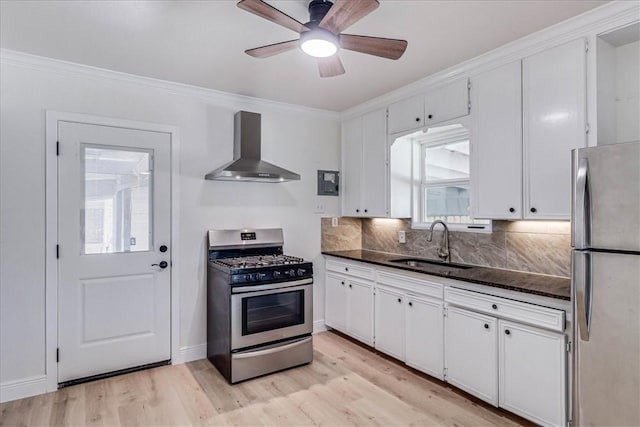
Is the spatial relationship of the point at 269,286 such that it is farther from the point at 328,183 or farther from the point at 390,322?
the point at 328,183

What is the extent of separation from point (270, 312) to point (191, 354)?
0.92 metres

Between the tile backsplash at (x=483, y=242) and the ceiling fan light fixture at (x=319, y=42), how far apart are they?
1981 mm

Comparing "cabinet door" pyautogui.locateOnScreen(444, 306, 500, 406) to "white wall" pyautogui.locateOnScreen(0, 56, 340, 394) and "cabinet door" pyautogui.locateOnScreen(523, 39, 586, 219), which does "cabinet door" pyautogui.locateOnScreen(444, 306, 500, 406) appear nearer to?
"cabinet door" pyautogui.locateOnScreen(523, 39, 586, 219)

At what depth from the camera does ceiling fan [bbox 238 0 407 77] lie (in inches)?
66.5

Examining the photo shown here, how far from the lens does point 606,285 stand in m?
1.75

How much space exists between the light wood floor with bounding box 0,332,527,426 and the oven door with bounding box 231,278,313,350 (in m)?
0.34

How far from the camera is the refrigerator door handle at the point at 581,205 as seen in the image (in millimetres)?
1808

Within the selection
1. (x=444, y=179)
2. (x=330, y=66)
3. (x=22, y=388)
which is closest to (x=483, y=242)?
(x=444, y=179)

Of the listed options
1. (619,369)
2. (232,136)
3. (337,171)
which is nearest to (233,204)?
(232,136)

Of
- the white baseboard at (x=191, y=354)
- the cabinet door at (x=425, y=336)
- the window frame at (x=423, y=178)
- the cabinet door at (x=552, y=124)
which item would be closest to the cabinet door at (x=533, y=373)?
the cabinet door at (x=425, y=336)

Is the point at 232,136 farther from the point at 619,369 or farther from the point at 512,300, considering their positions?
the point at 619,369

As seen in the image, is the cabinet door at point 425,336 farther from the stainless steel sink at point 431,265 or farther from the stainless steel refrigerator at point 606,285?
the stainless steel refrigerator at point 606,285

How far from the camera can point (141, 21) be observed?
2.21 metres

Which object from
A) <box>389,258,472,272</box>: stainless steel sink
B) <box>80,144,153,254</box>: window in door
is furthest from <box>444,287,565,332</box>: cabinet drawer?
<box>80,144,153,254</box>: window in door
